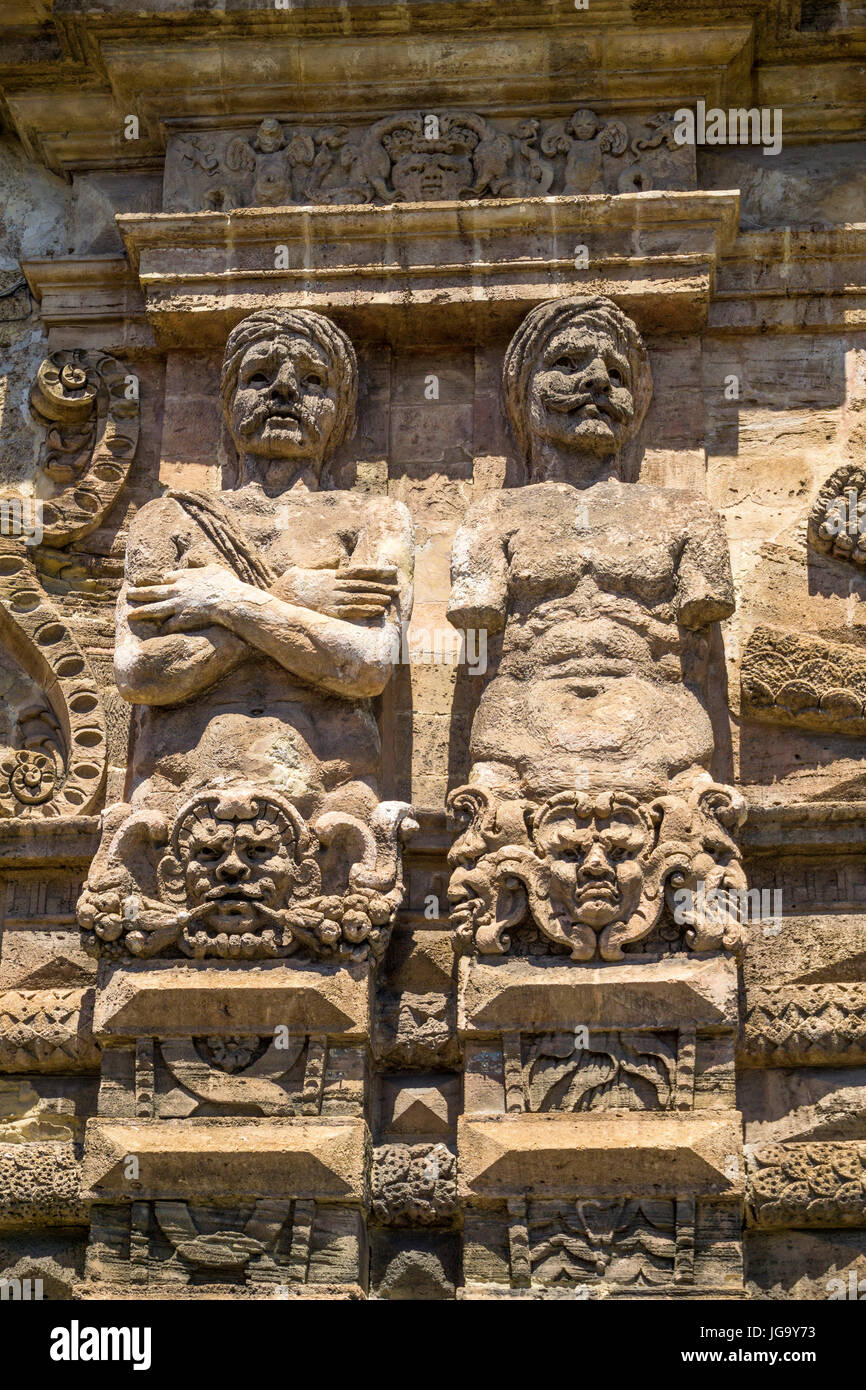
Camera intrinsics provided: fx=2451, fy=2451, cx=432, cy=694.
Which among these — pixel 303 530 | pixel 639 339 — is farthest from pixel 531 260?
pixel 303 530

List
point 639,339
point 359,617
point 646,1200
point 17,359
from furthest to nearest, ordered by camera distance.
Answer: point 17,359, point 639,339, point 359,617, point 646,1200

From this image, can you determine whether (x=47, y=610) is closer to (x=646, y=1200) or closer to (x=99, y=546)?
(x=99, y=546)

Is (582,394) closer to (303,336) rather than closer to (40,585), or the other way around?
(303,336)

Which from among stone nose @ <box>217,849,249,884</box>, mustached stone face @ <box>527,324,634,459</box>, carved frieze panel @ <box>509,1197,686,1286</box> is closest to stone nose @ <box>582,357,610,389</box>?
mustached stone face @ <box>527,324,634,459</box>

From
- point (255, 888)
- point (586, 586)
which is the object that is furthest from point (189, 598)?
point (586, 586)

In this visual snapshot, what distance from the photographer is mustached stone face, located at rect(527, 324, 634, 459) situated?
10000 mm

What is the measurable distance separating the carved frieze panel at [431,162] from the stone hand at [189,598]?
210cm

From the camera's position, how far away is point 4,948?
9766 millimetres

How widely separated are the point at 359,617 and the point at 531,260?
6.59 ft

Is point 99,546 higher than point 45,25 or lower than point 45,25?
lower

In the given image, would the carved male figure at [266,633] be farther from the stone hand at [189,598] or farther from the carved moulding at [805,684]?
the carved moulding at [805,684]

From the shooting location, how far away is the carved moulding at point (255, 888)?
9.05m

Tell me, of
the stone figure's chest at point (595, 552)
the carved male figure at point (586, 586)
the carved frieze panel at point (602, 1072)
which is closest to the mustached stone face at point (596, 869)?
the carved male figure at point (586, 586)

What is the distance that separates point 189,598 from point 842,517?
9.09 ft
